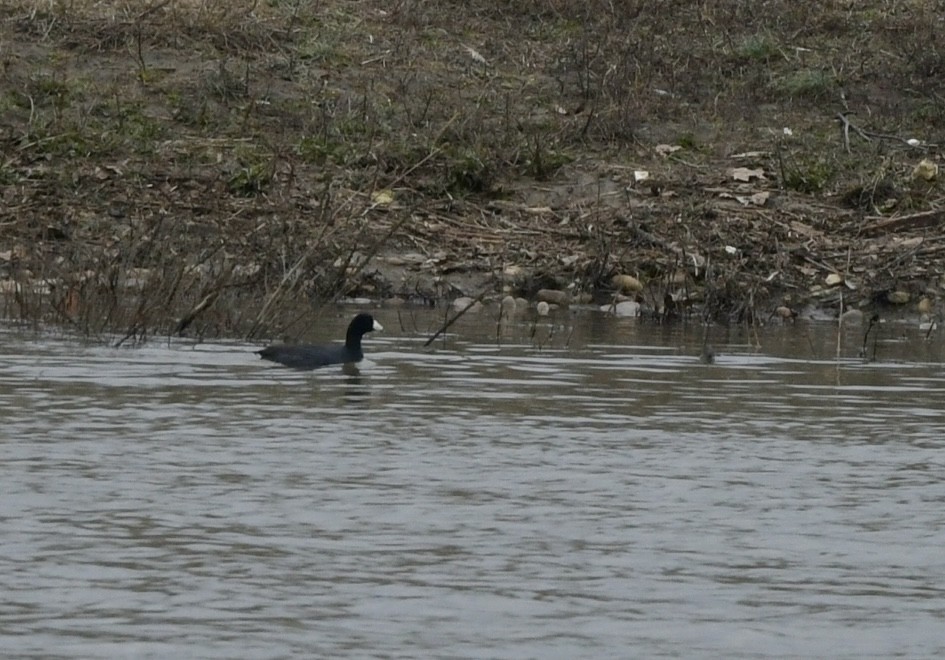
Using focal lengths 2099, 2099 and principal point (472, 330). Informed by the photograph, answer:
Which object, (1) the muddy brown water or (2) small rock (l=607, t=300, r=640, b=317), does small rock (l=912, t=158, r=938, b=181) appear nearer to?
(2) small rock (l=607, t=300, r=640, b=317)

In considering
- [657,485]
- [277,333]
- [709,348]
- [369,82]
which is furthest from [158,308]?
[369,82]

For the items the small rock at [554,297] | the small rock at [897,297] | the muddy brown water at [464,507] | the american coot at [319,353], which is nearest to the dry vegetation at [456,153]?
A: the small rock at [897,297]

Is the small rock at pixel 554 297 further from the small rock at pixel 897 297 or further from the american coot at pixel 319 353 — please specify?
the american coot at pixel 319 353

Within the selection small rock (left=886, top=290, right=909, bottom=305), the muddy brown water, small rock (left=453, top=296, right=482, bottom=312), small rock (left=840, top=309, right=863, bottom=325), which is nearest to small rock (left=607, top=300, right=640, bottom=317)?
small rock (left=453, top=296, right=482, bottom=312)

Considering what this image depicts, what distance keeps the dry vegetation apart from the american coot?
0.67m

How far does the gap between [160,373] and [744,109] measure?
1279 cm

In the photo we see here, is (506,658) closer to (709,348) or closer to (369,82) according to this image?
(709,348)

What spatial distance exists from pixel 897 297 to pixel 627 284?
2.55 m

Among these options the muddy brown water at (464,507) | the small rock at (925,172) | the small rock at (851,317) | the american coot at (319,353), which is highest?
the small rock at (925,172)

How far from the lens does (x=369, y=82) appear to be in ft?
81.5

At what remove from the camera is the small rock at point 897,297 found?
776 inches

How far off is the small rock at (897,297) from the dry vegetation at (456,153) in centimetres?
2

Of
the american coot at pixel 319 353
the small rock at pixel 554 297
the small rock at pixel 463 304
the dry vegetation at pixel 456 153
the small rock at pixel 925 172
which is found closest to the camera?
the american coot at pixel 319 353

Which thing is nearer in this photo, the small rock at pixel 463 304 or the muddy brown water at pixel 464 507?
the muddy brown water at pixel 464 507
